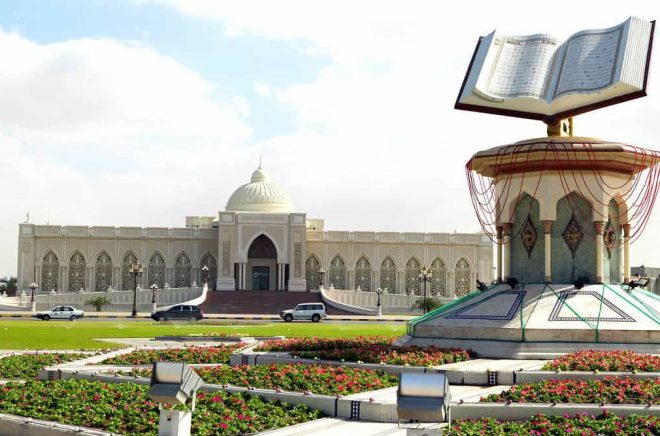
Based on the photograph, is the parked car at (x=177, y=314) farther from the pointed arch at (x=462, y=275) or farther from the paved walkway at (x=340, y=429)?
the paved walkway at (x=340, y=429)

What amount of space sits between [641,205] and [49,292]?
183ft

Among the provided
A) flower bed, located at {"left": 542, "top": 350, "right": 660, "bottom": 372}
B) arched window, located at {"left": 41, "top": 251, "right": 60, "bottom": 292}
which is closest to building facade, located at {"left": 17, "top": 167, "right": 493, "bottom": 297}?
A: arched window, located at {"left": 41, "top": 251, "right": 60, "bottom": 292}

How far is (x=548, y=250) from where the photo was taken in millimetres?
18844

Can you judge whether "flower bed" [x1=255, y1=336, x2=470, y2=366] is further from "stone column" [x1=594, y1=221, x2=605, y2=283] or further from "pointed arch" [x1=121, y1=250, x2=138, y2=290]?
"pointed arch" [x1=121, y1=250, x2=138, y2=290]

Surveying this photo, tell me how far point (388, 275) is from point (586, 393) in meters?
58.1

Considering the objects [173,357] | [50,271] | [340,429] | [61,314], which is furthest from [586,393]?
[50,271]

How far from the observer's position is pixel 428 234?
2751 inches

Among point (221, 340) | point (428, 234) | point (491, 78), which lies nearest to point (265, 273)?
point (428, 234)

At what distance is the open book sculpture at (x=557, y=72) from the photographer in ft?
59.5

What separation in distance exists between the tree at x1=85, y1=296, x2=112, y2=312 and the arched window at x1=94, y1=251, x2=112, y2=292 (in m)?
7.91

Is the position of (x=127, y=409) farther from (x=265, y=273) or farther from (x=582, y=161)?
(x=265, y=273)

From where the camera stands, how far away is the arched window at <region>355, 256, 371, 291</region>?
69.3 meters

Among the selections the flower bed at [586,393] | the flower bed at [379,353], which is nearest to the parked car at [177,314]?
the flower bed at [379,353]

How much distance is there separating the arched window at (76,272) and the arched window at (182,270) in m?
7.39
